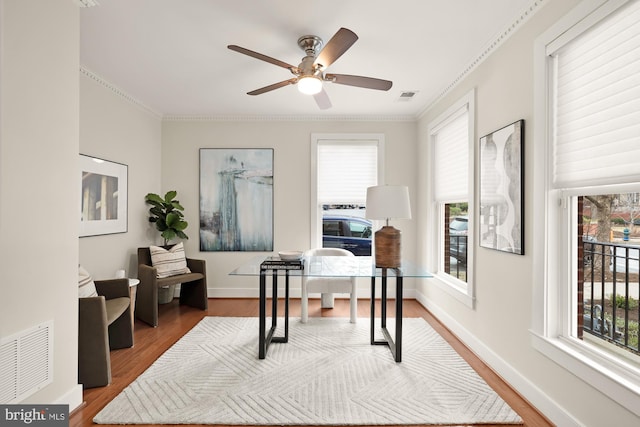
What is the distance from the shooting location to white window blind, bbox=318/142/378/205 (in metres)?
4.65

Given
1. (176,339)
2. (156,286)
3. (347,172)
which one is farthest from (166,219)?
(347,172)

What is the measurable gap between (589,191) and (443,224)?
229 centimetres

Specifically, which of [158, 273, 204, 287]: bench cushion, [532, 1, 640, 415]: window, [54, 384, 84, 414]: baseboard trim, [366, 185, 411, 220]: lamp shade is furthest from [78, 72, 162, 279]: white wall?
[532, 1, 640, 415]: window

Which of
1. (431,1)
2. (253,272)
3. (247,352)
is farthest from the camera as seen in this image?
(247,352)

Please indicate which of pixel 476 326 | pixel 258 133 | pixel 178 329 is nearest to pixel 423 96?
pixel 258 133

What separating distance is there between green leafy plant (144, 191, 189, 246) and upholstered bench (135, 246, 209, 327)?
0.23 meters

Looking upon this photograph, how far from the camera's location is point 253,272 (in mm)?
2576

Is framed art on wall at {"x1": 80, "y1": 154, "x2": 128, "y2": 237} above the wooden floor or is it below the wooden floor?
above

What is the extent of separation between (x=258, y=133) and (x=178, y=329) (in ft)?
8.79

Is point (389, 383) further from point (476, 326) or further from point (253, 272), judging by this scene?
point (253, 272)

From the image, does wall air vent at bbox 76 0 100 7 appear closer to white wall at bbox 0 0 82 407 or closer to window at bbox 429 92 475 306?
white wall at bbox 0 0 82 407

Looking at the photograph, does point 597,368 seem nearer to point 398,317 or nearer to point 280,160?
point 398,317

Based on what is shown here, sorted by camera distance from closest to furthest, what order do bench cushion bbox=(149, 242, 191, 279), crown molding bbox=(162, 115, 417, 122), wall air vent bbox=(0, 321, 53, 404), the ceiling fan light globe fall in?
wall air vent bbox=(0, 321, 53, 404)
the ceiling fan light globe
bench cushion bbox=(149, 242, 191, 279)
crown molding bbox=(162, 115, 417, 122)

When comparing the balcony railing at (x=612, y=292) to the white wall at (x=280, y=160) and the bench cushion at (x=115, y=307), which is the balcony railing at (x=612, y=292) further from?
the bench cushion at (x=115, y=307)
